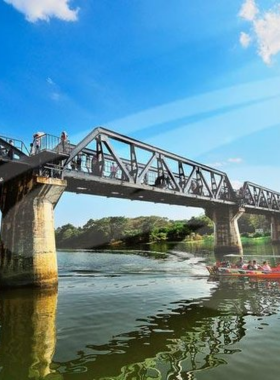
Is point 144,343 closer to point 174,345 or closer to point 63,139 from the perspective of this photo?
point 174,345

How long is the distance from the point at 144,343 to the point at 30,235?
1551 cm

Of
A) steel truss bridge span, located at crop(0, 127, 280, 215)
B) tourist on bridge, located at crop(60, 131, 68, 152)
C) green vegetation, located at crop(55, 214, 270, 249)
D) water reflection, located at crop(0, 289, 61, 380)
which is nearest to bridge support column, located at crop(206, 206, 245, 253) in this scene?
steel truss bridge span, located at crop(0, 127, 280, 215)

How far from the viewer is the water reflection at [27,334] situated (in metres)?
10.4

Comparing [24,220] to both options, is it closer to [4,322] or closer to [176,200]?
[4,322]

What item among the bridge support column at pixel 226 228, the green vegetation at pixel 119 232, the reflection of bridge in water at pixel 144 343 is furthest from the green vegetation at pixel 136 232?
the reflection of bridge in water at pixel 144 343

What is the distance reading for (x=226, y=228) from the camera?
6731 cm

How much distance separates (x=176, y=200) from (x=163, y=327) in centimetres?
3721

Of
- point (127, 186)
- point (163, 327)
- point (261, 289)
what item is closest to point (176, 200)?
point (127, 186)

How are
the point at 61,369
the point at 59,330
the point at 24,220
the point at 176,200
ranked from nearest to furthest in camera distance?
the point at 61,369 < the point at 59,330 < the point at 24,220 < the point at 176,200

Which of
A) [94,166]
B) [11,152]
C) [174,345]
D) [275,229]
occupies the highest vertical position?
[94,166]

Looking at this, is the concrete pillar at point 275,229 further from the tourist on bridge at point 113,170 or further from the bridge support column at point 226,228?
the tourist on bridge at point 113,170

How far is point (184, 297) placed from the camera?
21.9 meters

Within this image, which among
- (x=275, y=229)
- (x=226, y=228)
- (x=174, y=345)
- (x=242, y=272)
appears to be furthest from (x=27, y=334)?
(x=275, y=229)

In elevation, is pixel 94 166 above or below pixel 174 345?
above
